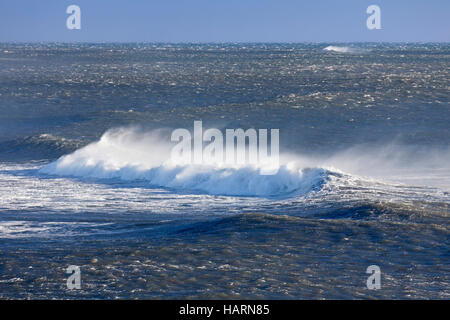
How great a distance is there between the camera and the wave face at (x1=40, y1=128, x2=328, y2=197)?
21.2 meters

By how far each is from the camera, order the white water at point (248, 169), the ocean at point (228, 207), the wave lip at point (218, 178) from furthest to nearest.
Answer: the white water at point (248, 169) < the wave lip at point (218, 178) < the ocean at point (228, 207)

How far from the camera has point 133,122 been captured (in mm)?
36500

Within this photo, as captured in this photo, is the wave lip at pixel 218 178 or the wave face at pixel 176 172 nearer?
the wave lip at pixel 218 178

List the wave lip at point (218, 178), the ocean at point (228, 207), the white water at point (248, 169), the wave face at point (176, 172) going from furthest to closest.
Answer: the white water at point (248, 169) < the wave face at point (176, 172) < the wave lip at point (218, 178) < the ocean at point (228, 207)

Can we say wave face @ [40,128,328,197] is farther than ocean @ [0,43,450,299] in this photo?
Yes

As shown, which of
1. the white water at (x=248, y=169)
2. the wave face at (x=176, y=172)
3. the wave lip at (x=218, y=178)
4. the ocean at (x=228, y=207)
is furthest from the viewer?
the white water at (x=248, y=169)

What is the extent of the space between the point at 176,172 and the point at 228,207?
4.68m

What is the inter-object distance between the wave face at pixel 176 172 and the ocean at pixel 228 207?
0.07 m

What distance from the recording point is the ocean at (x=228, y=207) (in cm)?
1232

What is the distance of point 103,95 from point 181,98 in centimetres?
630

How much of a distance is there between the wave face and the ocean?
2.8 inches

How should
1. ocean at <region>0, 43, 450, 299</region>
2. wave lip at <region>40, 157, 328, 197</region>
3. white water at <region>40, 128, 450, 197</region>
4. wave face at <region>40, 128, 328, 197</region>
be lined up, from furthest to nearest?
white water at <region>40, 128, 450, 197</region>, wave face at <region>40, 128, 328, 197</region>, wave lip at <region>40, 157, 328, 197</region>, ocean at <region>0, 43, 450, 299</region>

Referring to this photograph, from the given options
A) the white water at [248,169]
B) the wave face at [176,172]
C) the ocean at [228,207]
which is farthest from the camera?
the white water at [248,169]

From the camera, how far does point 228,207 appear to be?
18.8 meters
